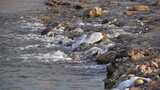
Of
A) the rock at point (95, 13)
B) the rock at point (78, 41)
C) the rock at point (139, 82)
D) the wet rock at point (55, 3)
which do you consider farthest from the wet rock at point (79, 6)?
the rock at point (139, 82)

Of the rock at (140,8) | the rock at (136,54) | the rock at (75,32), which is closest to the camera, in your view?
the rock at (136,54)

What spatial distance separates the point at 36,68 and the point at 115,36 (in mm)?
5481

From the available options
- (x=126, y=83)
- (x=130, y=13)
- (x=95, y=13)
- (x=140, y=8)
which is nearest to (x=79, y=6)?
(x=140, y=8)

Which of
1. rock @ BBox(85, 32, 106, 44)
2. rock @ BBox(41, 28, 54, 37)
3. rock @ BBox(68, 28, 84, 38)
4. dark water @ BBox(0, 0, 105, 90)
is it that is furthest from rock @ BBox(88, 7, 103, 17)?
rock @ BBox(85, 32, 106, 44)

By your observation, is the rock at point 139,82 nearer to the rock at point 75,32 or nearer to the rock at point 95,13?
the rock at point 75,32

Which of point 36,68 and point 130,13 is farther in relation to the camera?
point 130,13

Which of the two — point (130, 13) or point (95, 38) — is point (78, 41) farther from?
point (130, 13)

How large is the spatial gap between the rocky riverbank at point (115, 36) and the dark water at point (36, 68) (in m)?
0.51

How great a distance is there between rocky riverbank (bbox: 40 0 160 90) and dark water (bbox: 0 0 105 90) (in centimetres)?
51

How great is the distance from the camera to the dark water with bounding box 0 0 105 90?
15.4m

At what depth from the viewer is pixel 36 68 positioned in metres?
17.5

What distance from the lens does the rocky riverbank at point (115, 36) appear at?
14.6m

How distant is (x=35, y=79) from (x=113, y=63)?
216cm

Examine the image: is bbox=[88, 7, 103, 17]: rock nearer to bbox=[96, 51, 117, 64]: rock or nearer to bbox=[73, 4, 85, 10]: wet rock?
bbox=[73, 4, 85, 10]: wet rock
